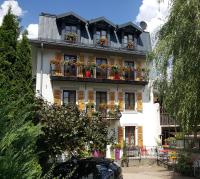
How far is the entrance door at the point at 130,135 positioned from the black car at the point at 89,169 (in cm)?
1559

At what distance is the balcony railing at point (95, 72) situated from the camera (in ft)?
82.3

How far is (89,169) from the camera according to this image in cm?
1126

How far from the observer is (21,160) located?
555 cm

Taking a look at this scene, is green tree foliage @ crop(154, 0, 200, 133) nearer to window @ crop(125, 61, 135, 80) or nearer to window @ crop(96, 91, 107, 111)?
window @ crop(96, 91, 107, 111)

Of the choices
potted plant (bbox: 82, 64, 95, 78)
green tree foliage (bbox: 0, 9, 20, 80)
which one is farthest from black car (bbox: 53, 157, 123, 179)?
potted plant (bbox: 82, 64, 95, 78)

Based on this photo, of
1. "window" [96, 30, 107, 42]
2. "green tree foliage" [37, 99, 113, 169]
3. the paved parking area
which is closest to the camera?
"green tree foliage" [37, 99, 113, 169]

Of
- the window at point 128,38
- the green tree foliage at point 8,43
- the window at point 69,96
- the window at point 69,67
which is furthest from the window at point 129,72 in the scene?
the green tree foliage at point 8,43

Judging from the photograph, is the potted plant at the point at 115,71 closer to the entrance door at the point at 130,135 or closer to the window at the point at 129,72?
the window at the point at 129,72

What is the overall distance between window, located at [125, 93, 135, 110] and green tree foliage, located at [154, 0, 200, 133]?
13.0 meters

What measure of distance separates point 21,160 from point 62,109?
7301 millimetres

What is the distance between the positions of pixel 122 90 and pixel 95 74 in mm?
2825

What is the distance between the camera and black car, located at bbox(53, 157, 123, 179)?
36.5ft

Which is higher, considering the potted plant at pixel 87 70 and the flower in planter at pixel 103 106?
the potted plant at pixel 87 70

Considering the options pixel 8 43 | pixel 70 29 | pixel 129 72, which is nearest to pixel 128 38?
pixel 129 72
